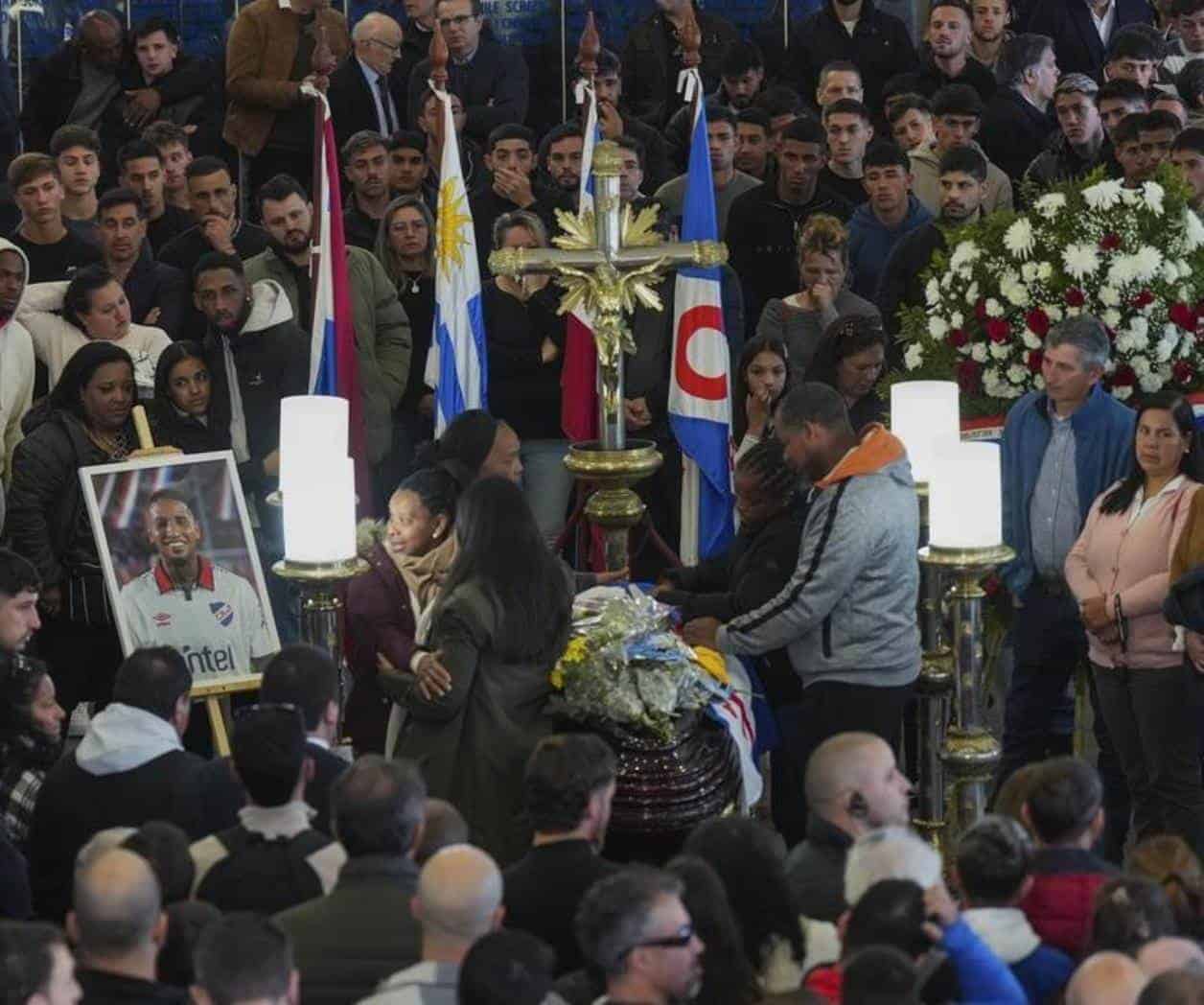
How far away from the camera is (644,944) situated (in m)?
6.47

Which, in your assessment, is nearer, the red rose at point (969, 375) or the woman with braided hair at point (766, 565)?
the woman with braided hair at point (766, 565)

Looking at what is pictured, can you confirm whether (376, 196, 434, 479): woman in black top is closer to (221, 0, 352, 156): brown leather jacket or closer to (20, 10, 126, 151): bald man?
(221, 0, 352, 156): brown leather jacket

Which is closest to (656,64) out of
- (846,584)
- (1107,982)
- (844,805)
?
(846,584)

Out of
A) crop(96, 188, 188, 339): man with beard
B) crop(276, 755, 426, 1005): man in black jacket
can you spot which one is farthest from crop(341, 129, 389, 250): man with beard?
crop(276, 755, 426, 1005): man in black jacket

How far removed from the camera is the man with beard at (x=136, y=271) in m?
13.1

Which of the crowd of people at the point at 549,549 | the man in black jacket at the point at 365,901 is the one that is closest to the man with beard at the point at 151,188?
the crowd of people at the point at 549,549

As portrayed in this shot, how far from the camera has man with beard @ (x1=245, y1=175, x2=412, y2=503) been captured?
1308 centimetres

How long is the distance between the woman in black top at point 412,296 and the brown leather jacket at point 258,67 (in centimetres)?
231

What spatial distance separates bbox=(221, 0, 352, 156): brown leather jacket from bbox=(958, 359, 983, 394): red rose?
5.27m

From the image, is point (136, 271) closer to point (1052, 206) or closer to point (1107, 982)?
point (1052, 206)

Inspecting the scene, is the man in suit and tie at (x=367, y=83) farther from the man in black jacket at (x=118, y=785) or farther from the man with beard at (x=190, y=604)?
the man in black jacket at (x=118, y=785)

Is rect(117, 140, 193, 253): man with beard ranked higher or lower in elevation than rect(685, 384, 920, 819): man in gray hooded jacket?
higher

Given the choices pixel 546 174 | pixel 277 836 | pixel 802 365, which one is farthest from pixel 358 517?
pixel 277 836

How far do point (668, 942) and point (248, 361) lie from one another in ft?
20.7
